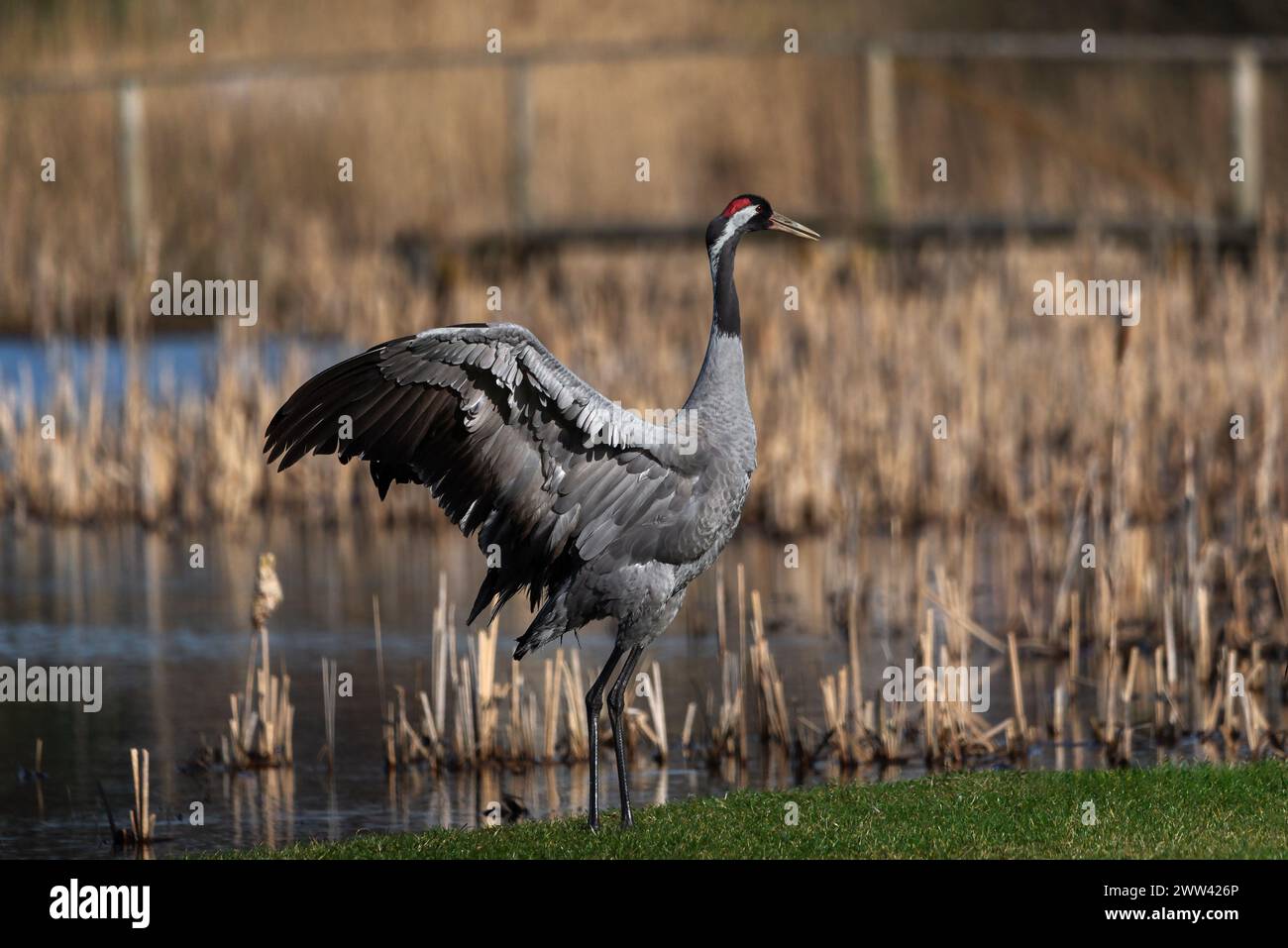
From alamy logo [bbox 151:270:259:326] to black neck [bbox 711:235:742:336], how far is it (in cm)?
1094

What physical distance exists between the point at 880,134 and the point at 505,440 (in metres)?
14.4

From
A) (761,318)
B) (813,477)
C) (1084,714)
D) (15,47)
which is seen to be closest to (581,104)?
(15,47)

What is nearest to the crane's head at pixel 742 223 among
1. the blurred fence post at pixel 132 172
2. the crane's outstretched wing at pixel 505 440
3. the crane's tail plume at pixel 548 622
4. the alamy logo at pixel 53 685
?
the crane's outstretched wing at pixel 505 440

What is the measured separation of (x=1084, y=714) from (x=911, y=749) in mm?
1197

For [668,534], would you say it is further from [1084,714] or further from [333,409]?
[1084,714]

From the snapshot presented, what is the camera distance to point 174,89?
26703mm

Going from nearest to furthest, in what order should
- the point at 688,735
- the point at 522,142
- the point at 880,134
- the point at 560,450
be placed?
the point at 560,450 → the point at 688,735 → the point at 880,134 → the point at 522,142

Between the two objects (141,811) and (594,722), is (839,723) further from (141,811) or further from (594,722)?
(141,811)

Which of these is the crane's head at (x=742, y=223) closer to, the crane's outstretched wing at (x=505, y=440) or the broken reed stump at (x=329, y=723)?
the crane's outstretched wing at (x=505, y=440)

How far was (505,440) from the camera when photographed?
25.4 ft

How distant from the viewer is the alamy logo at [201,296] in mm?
19531

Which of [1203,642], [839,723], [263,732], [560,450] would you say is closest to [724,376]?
[560,450]

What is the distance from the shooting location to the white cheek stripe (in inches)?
317
